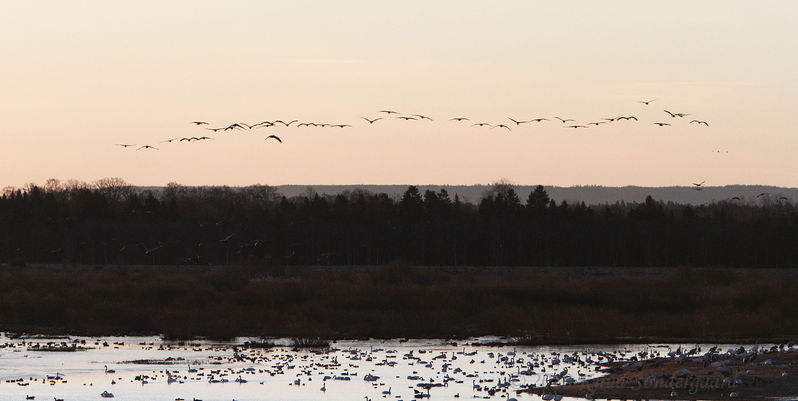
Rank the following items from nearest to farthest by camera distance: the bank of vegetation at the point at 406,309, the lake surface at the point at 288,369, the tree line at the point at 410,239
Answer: the lake surface at the point at 288,369 → the bank of vegetation at the point at 406,309 → the tree line at the point at 410,239

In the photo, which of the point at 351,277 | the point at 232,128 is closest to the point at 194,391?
the point at 232,128

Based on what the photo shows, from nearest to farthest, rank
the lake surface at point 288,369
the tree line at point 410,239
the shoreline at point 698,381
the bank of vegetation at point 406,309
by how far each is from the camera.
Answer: the shoreline at point 698,381 < the lake surface at point 288,369 < the bank of vegetation at point 406,309 < the tree line at point 410,239

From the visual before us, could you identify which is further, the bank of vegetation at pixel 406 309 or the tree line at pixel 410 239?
the tree line at pixel 410 239

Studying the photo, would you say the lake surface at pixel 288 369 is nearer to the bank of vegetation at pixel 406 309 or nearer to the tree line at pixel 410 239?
the bank of vegetation at pixel 406 309

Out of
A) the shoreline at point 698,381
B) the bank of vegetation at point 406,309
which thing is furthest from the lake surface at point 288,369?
the bank of vegetation at point 406,309

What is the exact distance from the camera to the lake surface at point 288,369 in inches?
1347

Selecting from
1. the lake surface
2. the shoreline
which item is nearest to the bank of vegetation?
the lake surface

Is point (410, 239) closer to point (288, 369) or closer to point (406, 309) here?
point (406, 309)

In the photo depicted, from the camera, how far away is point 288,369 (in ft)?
134

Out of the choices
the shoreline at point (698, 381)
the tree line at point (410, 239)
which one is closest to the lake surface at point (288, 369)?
the shoreline at point (698, 381)

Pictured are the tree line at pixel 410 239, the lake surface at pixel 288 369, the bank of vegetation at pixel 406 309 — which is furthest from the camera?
the tree line at pixel 410 239

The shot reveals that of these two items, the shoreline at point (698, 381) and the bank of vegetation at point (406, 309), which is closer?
the shoreline at point (698, 381)

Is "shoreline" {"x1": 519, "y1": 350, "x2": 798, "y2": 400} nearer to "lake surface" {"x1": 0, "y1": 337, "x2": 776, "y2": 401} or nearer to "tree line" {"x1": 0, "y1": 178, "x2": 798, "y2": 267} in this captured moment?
"lake surface" {"x1": 0, "y1": 337, "x2": 776, "y2": 401}

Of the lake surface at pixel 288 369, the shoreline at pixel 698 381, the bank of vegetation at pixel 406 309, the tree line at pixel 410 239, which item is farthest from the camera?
the tree line at pixel 410 239
